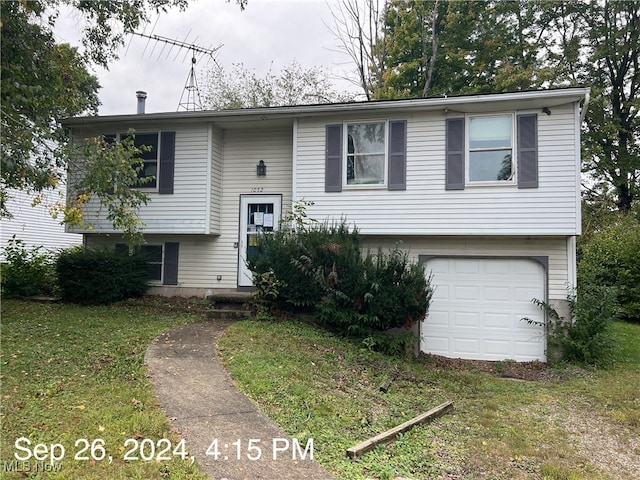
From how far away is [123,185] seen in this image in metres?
7.33

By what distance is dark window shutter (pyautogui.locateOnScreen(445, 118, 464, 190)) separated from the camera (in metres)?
8.74

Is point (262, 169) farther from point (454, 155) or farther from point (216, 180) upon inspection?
point (454, 155)

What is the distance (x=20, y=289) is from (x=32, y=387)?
7.01 meters

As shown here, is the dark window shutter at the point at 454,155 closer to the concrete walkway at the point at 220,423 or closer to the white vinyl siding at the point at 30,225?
the concrete walkway at the point at 220,423

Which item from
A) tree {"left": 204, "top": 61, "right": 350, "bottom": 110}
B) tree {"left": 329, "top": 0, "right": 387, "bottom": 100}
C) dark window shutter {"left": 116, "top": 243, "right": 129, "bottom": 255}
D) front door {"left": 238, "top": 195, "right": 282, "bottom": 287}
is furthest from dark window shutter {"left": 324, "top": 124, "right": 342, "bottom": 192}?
tree {"left": 204, "top": 61, "right": 350, "bottom": 110}

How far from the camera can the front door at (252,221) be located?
10.3 m

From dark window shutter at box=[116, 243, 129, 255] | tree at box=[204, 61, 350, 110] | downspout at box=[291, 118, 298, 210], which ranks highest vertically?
tree at box=[204, 61, 350, 110]

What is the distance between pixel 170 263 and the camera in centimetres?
1055

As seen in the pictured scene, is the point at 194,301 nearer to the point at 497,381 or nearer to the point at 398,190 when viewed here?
the point at 398,190

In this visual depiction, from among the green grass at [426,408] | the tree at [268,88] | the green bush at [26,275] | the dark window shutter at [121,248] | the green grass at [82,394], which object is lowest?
the green grass at [426,408]

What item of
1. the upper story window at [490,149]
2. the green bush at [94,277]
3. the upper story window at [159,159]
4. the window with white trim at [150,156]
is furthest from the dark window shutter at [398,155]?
the green bush at [94,277]

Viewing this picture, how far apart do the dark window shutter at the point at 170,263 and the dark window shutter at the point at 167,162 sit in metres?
1.33

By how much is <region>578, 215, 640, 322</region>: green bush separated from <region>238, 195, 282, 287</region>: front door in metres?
8.07

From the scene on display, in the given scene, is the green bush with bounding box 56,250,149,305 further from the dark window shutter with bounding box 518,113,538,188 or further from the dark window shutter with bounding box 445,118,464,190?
the dark window shutter with bounding box 518,113,538,188
